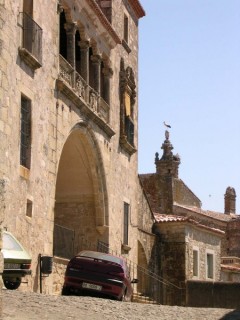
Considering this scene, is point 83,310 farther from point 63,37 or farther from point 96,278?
point 63,37

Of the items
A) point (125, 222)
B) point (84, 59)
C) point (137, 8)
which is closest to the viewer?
point (84, 59)

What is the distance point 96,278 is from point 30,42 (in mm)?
6351

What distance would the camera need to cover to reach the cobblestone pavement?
12.5 meters

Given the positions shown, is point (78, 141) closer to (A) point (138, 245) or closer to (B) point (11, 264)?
(A) point (138, 245)

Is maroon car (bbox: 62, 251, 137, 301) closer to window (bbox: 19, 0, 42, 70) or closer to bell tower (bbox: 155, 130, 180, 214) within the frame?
window (bbox: 19, 0, 42, 70)

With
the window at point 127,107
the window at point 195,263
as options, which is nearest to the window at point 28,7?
the window at point 127,107

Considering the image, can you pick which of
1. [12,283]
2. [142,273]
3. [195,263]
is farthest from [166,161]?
[12,283]

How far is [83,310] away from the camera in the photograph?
13.9 m

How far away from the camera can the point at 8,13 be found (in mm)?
18719

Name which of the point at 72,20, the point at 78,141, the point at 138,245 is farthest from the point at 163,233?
the point at 72,20

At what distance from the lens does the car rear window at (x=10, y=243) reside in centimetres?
1649

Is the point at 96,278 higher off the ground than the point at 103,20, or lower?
lower

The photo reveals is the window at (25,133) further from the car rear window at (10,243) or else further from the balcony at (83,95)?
the car rear window at (10,243)

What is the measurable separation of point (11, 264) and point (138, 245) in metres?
15.9
